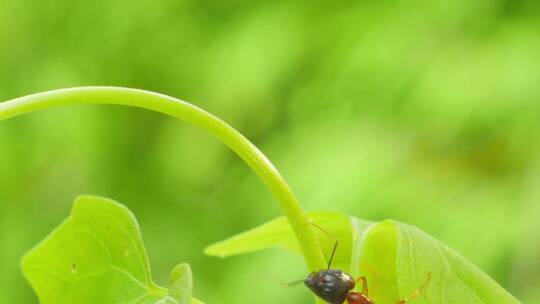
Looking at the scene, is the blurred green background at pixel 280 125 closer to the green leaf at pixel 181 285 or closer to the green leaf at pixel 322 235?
the green leaf at pixel 322 235

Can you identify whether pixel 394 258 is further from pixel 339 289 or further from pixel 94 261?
pixel 94 261

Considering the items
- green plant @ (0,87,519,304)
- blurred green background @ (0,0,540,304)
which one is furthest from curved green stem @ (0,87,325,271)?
blurred green background @ (0,0,540,304)

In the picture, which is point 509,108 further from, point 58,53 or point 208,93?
point 58,53

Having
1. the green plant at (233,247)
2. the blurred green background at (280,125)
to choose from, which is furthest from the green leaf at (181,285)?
the blurred green background at (280,125)

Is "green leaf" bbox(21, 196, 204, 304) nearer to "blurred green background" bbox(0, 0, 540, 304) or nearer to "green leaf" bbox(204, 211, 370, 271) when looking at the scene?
"green leaf" bbox(204, 211, 370, 271)

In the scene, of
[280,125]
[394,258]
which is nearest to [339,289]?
[394,258]

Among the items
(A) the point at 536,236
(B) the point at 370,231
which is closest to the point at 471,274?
(B) the point at 370,231
